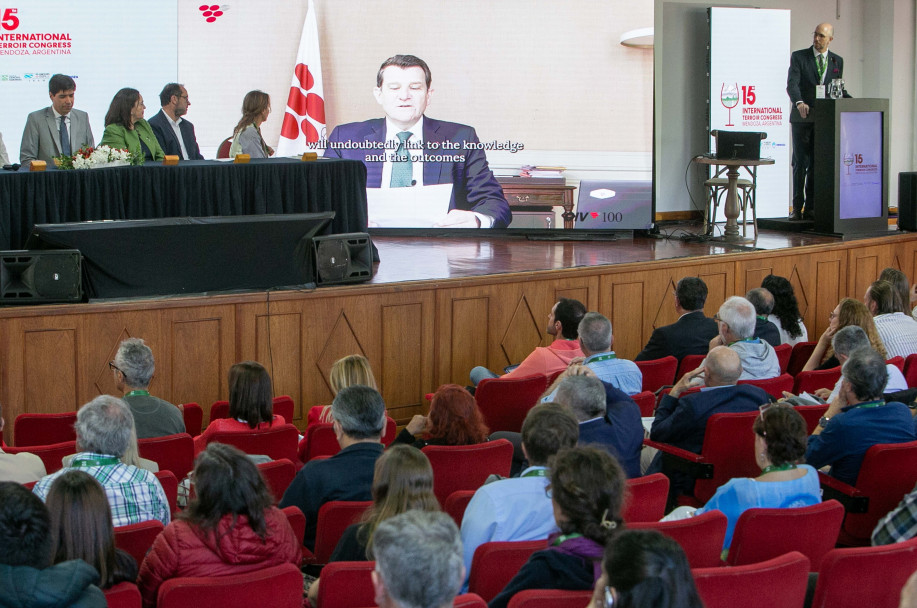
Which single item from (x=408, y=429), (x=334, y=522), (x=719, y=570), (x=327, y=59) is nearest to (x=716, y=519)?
(x=719, y=570)

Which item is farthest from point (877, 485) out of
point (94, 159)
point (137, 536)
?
point (94, 159)

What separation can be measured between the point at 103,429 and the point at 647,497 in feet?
5.72

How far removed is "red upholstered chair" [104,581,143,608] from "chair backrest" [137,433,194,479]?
155 centimetres

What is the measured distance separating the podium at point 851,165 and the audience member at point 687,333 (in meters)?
4.04

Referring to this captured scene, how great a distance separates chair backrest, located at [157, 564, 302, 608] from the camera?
2.35 metres

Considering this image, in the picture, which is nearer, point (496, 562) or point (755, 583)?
point (755, 583)

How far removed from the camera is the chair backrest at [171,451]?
A: 3.88m

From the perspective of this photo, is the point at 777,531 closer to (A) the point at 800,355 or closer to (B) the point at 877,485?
(B) the point at 877,485

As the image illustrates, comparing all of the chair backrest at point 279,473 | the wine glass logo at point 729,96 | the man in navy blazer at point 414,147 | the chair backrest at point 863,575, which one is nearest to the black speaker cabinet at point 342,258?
the man in navy blazer at point 414,147

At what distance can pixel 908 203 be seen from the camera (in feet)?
33.2

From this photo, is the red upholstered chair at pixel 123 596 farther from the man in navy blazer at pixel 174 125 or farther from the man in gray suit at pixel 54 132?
the man in navy blazer at pixel 174 125

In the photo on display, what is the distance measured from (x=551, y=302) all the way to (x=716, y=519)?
4670 millimetres

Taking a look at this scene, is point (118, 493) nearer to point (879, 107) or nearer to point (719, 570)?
A: point (719, 570)

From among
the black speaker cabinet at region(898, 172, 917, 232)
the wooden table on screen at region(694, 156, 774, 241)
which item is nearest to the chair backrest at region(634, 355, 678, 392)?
the wooden table on screen at region(694, 156, 774, 241)
